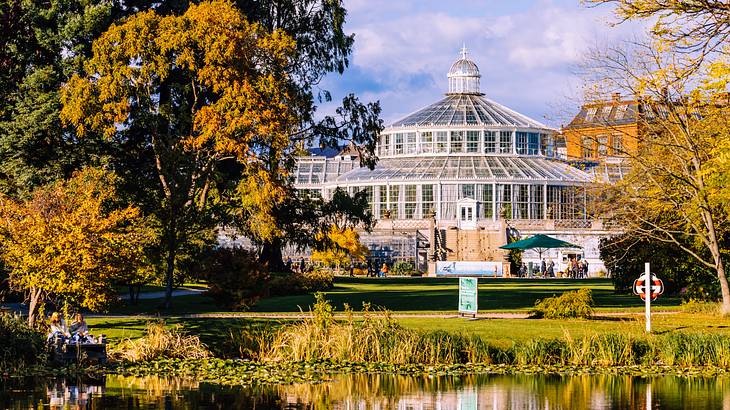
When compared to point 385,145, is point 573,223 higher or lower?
lower

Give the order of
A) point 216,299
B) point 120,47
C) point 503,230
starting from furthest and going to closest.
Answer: point 503,230
point 216,299
point 120,47

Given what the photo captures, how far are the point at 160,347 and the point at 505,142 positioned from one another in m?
64.9

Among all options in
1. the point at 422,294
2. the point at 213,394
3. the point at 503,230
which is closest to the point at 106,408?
the point at 213,394

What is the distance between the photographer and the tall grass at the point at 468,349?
2550 centimetres

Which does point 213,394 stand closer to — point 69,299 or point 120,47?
point 69,299

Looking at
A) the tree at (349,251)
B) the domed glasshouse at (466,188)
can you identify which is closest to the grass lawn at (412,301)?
the tree at (349,251)

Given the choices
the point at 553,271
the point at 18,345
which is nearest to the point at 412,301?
the point at 18,345

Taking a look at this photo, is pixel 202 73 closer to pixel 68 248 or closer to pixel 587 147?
pixel 68 248

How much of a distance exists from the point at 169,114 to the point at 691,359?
17199 millimetres

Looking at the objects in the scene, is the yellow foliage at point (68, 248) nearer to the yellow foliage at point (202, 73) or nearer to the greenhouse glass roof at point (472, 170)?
the yellow foliage at point (202, 73)

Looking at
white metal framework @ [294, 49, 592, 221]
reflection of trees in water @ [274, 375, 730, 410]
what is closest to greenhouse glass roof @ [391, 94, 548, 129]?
white metal framework @ [294, 49, 592, 221]

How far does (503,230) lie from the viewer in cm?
8100

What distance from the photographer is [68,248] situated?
84.2 ft

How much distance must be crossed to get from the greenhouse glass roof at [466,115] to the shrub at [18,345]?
65.2m
